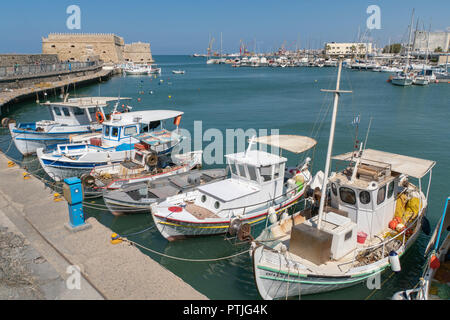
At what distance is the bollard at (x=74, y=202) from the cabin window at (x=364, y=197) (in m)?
8.91

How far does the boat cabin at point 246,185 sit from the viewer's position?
1310cm

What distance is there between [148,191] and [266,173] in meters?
5.80

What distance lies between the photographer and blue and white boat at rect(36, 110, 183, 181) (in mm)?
18312

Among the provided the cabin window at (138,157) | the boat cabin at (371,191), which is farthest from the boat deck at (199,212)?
the cabin window at (138,157)

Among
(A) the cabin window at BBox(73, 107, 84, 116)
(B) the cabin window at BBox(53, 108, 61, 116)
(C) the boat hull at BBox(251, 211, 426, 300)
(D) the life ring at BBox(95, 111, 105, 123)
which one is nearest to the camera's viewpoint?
(C) the boat hull at BBox(251, 211, 426, 300)

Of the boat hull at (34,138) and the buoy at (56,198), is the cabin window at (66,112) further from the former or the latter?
the buoy at (56,198)

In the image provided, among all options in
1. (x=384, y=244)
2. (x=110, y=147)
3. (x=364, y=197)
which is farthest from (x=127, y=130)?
(x=384, y=244)

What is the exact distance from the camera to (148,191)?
1580cm

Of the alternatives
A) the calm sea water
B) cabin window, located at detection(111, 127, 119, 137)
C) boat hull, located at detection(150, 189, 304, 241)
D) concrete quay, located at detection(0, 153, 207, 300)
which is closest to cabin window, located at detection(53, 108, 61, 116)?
the calm sea water

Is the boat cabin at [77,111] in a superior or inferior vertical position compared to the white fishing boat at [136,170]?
superior

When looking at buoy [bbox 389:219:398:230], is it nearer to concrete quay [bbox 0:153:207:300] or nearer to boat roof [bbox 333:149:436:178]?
boat roof [bbox 333:149:436:178]

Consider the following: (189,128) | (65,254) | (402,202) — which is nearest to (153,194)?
(65,254)

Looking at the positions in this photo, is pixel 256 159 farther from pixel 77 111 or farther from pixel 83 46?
pixel 83 46
